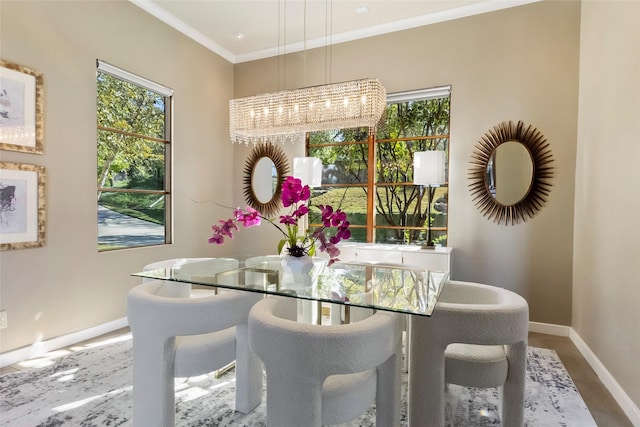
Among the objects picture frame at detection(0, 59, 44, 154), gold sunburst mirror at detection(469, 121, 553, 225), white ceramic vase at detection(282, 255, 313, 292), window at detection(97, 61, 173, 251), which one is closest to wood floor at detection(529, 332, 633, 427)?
gold sunburst mirror at detection(469, 121, 553, 225)

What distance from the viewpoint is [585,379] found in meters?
2.40

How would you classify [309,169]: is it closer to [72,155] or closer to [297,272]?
[297,272]

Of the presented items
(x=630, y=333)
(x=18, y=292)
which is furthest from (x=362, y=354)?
(x=18, y=292)

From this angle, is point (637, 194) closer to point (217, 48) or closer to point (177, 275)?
point (177, 275)

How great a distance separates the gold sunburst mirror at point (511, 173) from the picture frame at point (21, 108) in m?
3.87

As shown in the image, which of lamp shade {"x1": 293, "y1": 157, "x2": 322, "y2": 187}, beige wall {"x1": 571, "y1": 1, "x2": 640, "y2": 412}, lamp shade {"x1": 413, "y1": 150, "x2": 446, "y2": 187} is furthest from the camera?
lamp shade {"x1": 293, "y1": 157, "x2": 322, "y2": 187}

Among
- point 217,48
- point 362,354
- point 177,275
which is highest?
point 217,48

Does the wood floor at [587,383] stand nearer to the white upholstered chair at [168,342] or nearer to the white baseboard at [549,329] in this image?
the white baseboard at [549,329]

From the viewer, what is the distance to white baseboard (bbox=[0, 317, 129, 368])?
257 cm

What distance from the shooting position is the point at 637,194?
197 cm

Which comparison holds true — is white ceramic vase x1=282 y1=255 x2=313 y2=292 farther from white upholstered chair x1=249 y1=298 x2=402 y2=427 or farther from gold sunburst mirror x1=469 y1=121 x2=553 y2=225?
gold sunburst mirror x1=469 y1=121 x2=553 y2=225

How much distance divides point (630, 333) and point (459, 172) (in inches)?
77.2

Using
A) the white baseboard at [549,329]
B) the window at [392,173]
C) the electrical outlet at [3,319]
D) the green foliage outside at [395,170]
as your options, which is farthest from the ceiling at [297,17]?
the white baseboard at [549,329]

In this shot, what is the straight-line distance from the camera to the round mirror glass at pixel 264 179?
4.54 metres
